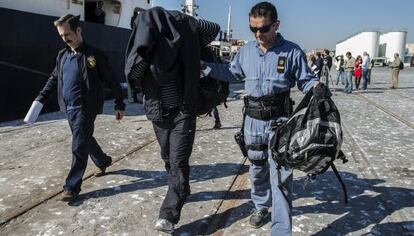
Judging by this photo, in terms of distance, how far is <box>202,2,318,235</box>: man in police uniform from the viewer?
11.2ft

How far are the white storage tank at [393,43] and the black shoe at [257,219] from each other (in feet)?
193

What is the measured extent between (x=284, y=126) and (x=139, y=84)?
1.31m

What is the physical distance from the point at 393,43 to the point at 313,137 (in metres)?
61.1

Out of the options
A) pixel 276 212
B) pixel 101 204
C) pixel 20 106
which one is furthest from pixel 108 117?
pixel 276 212

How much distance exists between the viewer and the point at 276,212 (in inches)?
134

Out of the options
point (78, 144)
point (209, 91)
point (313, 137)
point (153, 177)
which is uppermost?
point (209, 91)

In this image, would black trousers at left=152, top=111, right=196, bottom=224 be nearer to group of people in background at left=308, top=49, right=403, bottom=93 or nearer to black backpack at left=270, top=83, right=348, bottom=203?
A: black backpack at left=270, top=83, right=348, bottom=203

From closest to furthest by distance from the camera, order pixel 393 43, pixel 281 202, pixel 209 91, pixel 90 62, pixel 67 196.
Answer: pixel 281 202, pixel 209 91, pixel 67 196, pixel 90 62, pixel 393 43

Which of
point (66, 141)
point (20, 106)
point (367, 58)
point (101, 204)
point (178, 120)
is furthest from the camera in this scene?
point (367, 58)

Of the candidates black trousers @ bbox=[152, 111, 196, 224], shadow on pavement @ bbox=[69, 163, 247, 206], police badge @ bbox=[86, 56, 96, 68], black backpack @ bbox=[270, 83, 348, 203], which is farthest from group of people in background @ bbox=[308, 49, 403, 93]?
black backpack @ bbox=[270, 83, 348, 203]

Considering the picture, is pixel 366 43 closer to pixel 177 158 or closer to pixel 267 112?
pixel 267 112

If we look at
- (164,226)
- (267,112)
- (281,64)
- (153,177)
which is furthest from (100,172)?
(281,64)

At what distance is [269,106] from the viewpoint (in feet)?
11.7

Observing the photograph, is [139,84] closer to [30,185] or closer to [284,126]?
[284,126]
